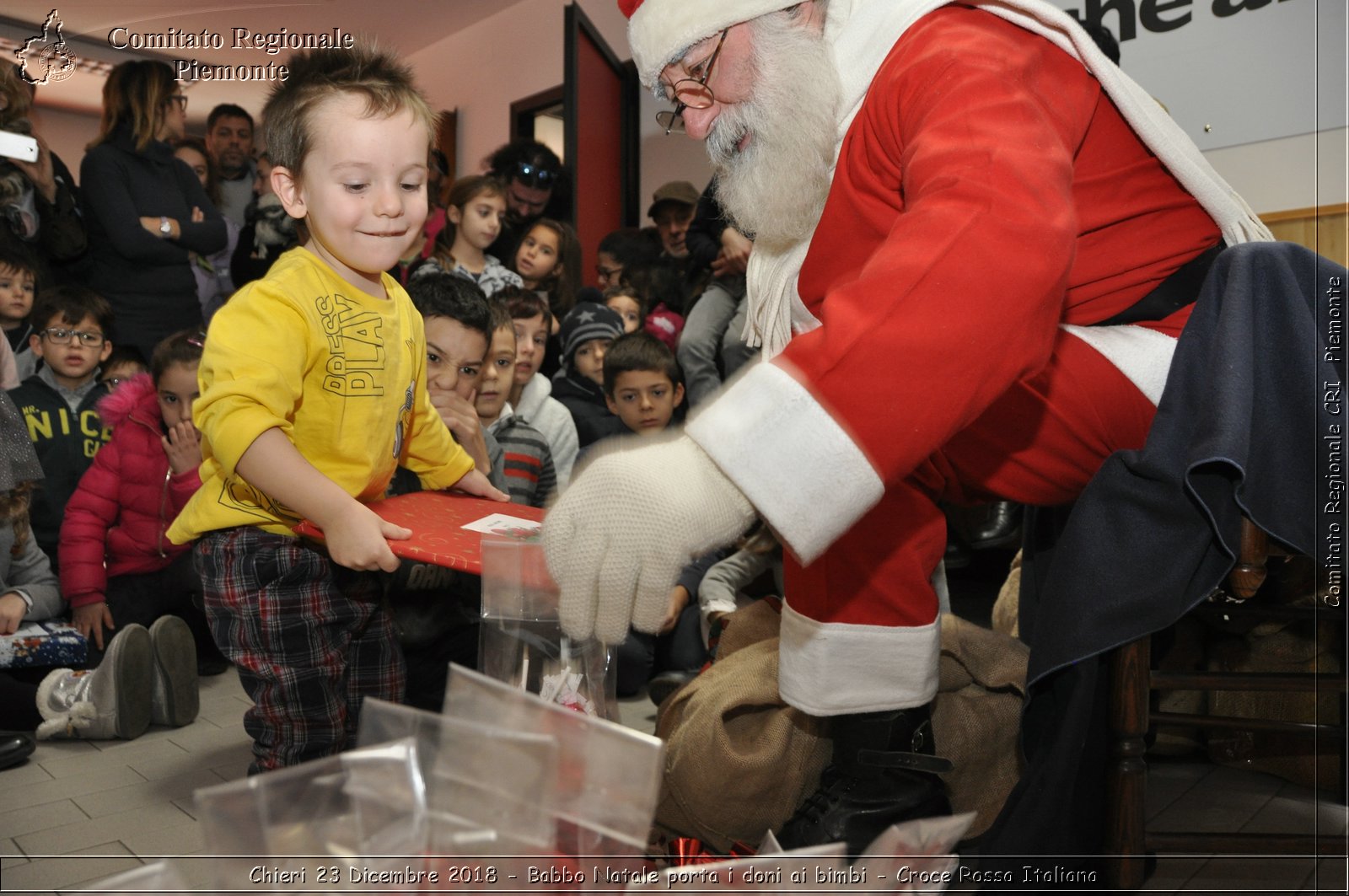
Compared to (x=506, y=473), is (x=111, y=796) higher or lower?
lower

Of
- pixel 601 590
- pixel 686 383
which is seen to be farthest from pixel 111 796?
pixel 686 383

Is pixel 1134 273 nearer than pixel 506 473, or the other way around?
pixel 1134 273

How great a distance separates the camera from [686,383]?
3027 millimetres

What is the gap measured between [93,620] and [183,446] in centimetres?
45

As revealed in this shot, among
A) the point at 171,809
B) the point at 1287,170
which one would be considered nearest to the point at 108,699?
the point at 171,809

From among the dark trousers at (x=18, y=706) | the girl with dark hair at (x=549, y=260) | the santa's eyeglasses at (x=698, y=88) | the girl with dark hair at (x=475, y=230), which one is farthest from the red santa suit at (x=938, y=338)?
the girl with dark hair at (x=549, y=260)

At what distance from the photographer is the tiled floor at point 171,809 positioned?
1.19m

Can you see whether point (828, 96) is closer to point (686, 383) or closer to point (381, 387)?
point (381, 387)

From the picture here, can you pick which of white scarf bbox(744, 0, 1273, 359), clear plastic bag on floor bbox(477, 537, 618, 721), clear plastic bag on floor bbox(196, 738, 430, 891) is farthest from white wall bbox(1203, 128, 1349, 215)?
clear plastic bag on floor bbox(196, 738, 430, 891)

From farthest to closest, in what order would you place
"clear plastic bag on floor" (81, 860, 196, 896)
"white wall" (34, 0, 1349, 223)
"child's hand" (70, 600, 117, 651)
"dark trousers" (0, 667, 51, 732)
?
"white wall" (34, 0, 1349, 223), "child's hand" (70, 600, 117, 651), "dark trousers" (0, 667, 51, 732), "clear plastic bag on floor" (81, 860, 196, 896)

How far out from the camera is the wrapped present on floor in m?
2.04

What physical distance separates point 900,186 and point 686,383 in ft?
6.61

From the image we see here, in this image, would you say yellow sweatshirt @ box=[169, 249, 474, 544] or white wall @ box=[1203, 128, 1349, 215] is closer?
yellow sweatshirt @ box=[169, 249, 474, 544]

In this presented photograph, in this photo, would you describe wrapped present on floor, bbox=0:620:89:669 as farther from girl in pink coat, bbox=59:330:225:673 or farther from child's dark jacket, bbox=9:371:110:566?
child's dark jacket, bbox=9:371:110:566
